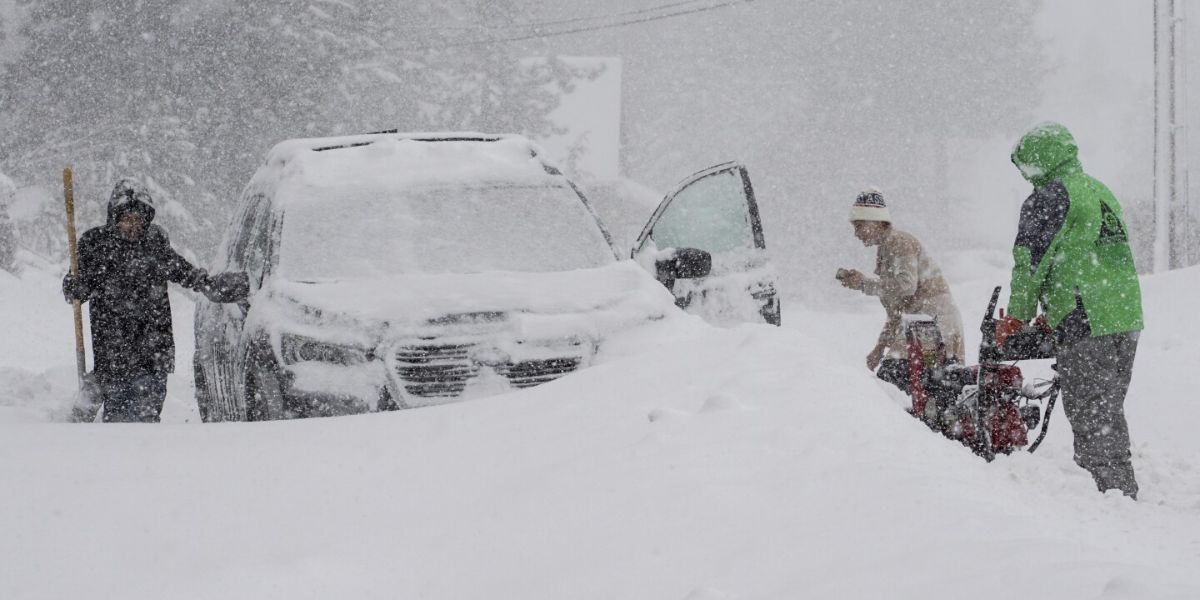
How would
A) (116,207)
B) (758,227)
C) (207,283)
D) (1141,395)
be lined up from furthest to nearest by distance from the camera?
(1141,395)
(758,227)
(116,207)
(207,283)

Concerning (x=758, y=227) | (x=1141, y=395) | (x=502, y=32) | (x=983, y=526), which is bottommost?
(x=1141, y=395)

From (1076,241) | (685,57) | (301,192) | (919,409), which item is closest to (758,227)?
(919,409)

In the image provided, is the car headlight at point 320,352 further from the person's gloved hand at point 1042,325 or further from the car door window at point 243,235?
the person's gloved hand at point 1042,325

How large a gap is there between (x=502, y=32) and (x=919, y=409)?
3150 cm

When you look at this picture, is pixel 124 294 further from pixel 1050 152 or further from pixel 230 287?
pixel 1050 152

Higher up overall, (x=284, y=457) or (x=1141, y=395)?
(x=284, y=457)

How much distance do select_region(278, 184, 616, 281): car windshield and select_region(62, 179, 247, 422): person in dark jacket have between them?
37.0 inches

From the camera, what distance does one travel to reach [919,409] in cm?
575

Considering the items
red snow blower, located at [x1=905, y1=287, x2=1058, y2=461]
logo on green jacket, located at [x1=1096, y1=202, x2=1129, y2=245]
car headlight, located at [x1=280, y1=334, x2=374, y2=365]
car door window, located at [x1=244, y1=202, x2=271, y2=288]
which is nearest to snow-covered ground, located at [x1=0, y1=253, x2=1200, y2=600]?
car headlight, located at [x1=280, y1=334, x2=374, y2=365]

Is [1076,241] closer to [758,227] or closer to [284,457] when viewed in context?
[758,227]

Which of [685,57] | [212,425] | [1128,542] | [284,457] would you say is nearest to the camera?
[1128,542]

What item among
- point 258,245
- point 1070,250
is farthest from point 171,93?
point 1070,250

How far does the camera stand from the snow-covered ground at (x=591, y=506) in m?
2.67

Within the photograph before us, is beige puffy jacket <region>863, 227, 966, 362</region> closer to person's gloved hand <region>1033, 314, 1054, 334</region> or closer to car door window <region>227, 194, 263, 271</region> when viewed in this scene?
person's gloved hand <region>1033, 314, 1054, 334</region>
